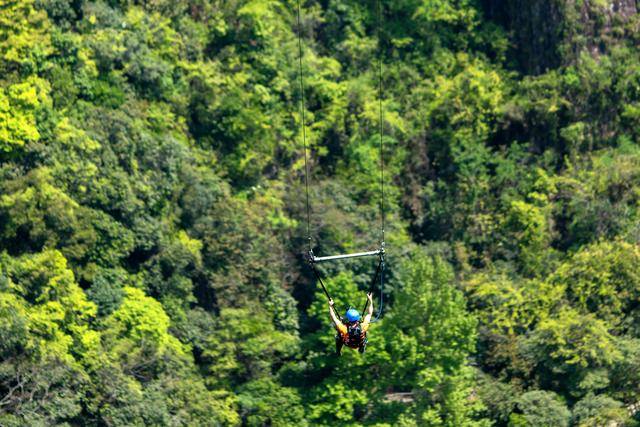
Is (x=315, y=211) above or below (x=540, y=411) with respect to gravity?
above

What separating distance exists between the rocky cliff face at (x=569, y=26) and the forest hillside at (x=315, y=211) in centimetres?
9

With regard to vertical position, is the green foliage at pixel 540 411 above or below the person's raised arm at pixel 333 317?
above

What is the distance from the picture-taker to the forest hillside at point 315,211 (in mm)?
42469

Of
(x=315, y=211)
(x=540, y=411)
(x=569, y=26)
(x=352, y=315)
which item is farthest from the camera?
(x=569, y=26)

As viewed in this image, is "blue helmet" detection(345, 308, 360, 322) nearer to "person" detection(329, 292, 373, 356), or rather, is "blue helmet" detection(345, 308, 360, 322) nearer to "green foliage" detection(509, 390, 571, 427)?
"person" detection(329, 292, 373, 356)

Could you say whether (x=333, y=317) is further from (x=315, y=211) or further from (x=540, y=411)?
(x=315, y=211)

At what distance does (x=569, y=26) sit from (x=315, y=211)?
34.9 feet

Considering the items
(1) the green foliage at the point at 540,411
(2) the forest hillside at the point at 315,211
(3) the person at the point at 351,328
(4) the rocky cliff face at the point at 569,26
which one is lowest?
(3) the person at the point at 351,328

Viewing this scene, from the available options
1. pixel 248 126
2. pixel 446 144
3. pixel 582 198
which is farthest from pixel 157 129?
pixel 582 198

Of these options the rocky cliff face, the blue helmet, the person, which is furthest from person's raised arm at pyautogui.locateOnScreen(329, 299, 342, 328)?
the rocky cliff face

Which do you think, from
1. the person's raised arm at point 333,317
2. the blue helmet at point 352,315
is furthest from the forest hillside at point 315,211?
the blue helmet at point 352,315

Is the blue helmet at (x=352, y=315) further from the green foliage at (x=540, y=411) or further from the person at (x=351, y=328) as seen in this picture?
the green foliage at (x=540, y=411)

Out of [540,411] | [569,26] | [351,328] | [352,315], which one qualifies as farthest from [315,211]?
[352,315]

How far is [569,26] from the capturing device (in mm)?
50656
